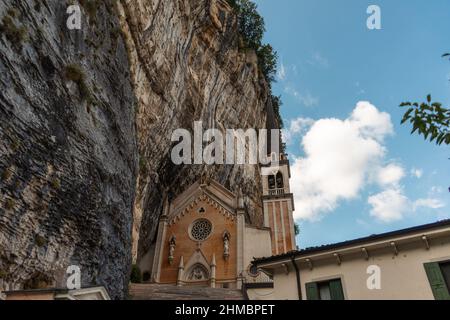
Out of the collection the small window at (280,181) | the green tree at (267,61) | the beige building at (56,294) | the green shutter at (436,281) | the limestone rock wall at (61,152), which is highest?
the green tree at (267,61)

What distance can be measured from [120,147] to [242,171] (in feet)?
73.9

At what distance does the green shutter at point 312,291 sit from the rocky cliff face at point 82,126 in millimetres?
6016

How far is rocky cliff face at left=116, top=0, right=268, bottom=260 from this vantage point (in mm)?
19781

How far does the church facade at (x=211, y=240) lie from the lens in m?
26.4

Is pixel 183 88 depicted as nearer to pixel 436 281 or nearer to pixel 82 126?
pixel 82 126

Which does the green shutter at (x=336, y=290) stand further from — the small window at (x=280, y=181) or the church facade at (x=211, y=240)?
the small window at (x=280, y=181)

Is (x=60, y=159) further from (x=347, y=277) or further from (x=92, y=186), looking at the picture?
(x=347, y=277)

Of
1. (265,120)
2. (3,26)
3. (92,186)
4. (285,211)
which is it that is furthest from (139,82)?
(265,120)

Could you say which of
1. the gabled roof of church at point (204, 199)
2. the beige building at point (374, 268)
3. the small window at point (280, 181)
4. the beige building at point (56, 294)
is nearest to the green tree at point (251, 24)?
the small window at point (280, 181)

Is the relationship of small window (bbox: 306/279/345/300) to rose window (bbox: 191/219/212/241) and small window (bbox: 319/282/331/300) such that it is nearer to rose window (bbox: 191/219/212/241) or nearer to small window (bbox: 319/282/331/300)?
small window (bbox: 319/282/331/300)

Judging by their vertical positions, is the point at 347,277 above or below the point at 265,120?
below

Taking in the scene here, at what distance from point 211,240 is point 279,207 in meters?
7.67

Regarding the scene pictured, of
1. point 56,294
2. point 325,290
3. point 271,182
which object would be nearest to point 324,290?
point 325,290

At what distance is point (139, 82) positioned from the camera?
62.8 feet
